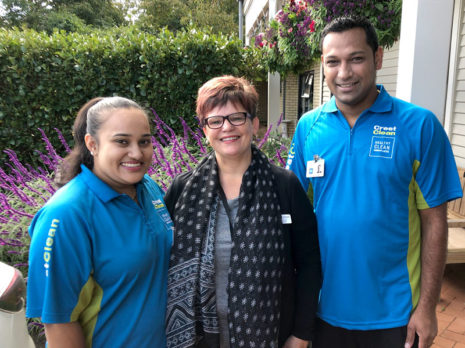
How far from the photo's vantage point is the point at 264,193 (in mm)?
1646

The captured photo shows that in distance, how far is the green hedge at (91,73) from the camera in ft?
19.3

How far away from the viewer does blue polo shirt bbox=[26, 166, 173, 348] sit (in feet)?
4.19

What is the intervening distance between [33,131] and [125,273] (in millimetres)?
5893

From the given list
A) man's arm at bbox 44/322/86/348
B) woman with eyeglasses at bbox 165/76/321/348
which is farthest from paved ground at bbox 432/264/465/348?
man's arm at bbox 44/322/86/348

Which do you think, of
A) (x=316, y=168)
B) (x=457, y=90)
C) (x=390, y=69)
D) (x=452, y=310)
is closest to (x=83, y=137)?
(x=316, y=168)

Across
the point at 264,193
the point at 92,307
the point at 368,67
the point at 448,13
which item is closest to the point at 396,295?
the point at 264,193

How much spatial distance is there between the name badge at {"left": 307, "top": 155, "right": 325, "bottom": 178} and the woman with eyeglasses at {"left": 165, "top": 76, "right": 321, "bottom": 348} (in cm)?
17

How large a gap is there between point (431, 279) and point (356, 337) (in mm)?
484

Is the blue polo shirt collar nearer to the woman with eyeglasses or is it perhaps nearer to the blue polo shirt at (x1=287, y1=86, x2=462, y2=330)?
the blue polo shirt at (x1=287, y1=86, x2=462, y2=330)

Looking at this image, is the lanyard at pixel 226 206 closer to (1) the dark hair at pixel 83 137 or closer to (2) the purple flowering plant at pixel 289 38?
(1) the dark hair at pixel 83 137

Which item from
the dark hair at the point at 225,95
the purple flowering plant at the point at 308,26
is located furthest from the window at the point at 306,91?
the dark hair at the point at 225,95

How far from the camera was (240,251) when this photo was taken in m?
1.57

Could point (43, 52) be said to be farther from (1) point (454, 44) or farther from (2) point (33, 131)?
(1) point (454, 44)

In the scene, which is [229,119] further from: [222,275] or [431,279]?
[431,279]
